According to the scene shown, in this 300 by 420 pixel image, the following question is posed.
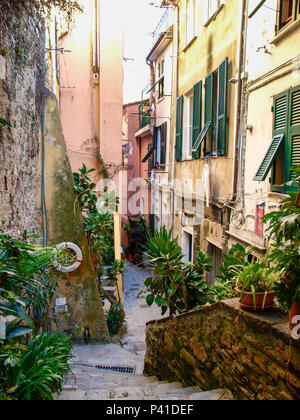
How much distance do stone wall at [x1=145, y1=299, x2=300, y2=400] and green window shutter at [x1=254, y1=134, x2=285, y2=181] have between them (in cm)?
246

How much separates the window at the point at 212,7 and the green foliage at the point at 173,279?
607cm

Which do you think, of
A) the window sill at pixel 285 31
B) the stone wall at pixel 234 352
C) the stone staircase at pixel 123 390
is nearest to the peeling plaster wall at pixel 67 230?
the stone staircase at pixel 123 390

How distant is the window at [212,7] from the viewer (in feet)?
27.8

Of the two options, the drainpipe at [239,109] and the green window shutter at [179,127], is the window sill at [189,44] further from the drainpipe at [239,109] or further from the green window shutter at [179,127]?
the drainpipe at [239,109]

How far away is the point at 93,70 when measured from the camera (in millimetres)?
12078

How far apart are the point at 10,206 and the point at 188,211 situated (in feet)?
22.7

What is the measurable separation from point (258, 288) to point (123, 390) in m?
1.86

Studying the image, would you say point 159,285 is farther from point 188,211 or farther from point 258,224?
point 188,211

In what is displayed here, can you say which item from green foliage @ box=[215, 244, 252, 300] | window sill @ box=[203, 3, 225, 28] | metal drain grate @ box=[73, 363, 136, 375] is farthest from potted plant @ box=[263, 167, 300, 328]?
window sill @ box=[203, 3, 225, 28]

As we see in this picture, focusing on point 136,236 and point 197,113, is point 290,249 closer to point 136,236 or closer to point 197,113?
point 197,113

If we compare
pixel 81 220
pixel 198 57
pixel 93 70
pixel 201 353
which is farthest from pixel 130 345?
pixel 93 70

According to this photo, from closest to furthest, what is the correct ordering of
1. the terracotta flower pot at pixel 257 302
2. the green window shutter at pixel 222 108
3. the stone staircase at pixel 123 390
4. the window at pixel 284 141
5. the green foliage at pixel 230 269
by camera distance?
the terracotta flower pot at pixel 257 302
the stone staircase at pixel 123 390
the green foliage at pixel 230 269
the window at pixel 284 141
the green window shutter at pixel 222 108

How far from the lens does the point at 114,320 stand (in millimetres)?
8352

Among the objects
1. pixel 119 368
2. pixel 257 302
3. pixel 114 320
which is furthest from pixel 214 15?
pixel 119 368
